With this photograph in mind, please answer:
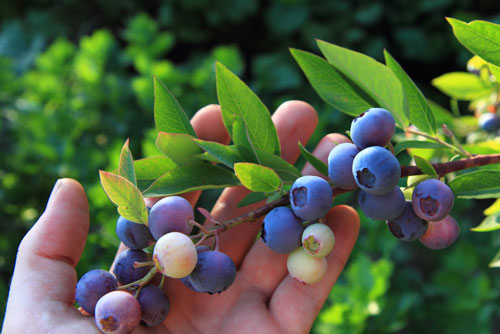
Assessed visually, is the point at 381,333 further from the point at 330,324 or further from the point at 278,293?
the point at 278,293

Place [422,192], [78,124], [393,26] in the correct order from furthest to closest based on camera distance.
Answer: [393,26] < [78,124] < [422,192]

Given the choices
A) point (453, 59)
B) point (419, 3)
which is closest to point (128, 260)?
point (419, 3)

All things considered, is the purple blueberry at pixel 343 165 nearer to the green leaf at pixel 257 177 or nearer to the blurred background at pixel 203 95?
the green leaf at pixel 257 177

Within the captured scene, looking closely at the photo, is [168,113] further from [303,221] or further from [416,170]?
[416,170]

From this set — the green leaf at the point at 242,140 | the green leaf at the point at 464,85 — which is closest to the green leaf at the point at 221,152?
the green leaf at the point at 242,140

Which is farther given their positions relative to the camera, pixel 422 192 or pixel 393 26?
pixel 393 26

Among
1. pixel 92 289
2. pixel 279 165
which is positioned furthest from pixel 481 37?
pixel 92 289
